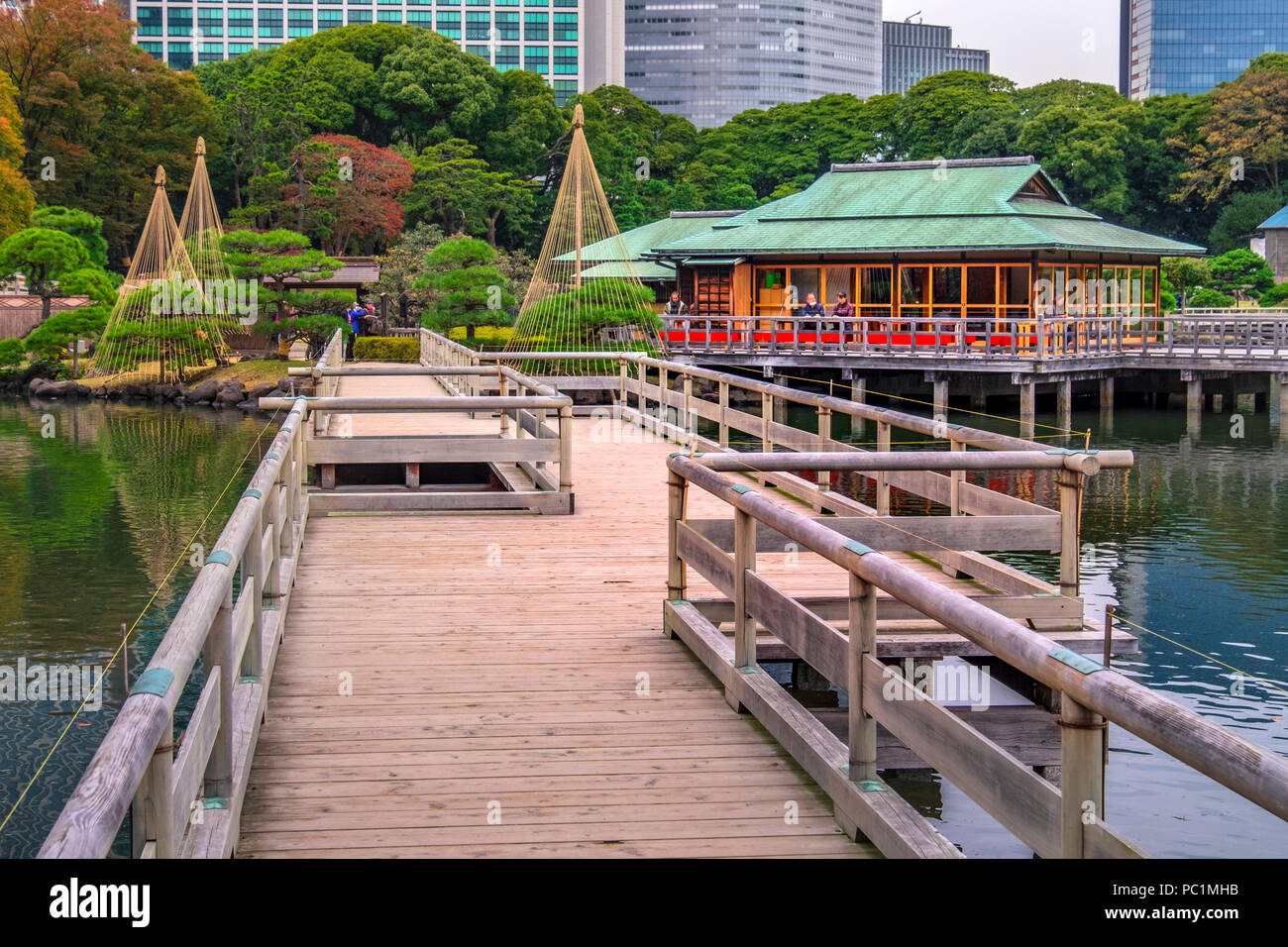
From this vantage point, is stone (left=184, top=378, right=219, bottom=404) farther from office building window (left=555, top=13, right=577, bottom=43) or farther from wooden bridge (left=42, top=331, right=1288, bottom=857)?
office building window (left=555, top=13, right=577, bottom=43)

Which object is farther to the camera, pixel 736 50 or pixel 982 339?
pixel 736 50

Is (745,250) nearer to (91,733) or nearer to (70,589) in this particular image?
(70,589)

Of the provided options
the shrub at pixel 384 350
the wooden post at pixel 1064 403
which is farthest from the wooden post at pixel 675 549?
the shrub at pixel 384 350

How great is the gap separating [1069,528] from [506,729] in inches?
122

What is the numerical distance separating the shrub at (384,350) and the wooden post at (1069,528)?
121 ft

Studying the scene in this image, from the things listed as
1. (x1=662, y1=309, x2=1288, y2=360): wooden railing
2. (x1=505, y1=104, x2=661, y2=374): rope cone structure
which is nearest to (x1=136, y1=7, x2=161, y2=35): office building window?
(x1=662, y1=309, x2=1288, y2=360): wooden railing

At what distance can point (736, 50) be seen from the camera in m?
193

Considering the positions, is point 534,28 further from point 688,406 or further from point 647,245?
point 688,406

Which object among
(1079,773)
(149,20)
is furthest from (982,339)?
(149,20)

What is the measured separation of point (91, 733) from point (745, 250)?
3403 centimetres

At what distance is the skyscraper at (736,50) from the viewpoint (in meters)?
192

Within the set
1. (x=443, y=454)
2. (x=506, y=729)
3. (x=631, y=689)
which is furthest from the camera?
(x=443, y=454)

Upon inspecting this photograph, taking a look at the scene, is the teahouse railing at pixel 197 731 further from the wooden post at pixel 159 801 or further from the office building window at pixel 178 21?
the office building window at pixel 178 21
